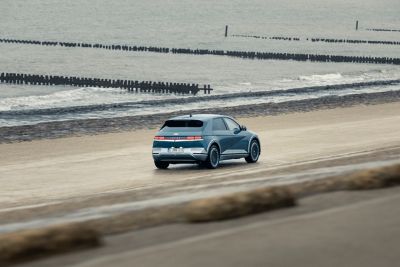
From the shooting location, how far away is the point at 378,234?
25.9ft

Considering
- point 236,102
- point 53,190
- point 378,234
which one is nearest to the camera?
point 378,234

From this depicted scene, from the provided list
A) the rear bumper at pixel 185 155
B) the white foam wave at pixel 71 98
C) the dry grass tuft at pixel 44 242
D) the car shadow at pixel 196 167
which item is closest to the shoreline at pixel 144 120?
the car shadow at pixel 196 167

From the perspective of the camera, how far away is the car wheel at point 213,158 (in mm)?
27422

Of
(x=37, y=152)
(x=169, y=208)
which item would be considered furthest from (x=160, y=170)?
(x=169, y=208)

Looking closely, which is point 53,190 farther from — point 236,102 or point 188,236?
point 236,102

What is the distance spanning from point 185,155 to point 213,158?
→ 3.24 feet

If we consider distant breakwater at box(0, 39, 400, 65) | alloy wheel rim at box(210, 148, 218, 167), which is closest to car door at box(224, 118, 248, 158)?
alloy wheel rim at box(210, 148, 218, 167)

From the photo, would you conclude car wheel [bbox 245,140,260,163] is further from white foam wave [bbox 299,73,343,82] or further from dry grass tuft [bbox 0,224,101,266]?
white foam wave [bbox 299,73,343,82]

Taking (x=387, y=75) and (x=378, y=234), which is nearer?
(x=378, y=234)

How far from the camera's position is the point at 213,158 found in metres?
27.7

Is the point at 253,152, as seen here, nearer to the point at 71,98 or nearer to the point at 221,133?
the point at 221,133

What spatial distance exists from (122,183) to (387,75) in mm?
77275

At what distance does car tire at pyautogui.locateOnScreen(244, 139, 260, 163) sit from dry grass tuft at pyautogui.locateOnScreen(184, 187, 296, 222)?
19.7m

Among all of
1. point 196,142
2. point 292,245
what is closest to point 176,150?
point 196,142
